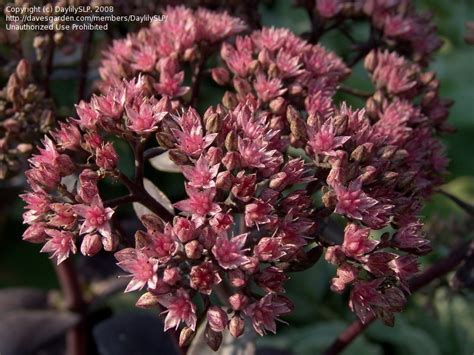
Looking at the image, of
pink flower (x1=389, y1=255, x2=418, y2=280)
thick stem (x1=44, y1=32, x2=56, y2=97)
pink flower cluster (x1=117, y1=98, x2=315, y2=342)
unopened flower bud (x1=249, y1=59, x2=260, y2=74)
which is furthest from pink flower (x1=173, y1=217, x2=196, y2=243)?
thick stem (x1=44, y1=32, x2=56, y2=97)

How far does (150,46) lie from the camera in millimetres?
1638

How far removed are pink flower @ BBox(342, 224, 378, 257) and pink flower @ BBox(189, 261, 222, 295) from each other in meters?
0.23

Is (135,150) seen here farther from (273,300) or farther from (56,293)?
(56,293)

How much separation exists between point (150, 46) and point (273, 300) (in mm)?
649

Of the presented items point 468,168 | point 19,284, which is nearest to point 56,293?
point 19,284

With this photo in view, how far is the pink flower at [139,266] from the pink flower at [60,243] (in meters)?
0.11

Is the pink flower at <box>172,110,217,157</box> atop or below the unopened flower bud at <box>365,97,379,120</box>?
atop

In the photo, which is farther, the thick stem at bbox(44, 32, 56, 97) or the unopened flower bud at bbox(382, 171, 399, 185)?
the thick stem at bbox(44, 32, 56, 97)

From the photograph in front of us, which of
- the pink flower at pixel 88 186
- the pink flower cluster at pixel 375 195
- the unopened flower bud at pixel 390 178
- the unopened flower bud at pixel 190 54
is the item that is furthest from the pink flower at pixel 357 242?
the unopened flower bud at pixel 190 54

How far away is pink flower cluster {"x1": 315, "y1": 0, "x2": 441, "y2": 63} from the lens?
1.86 meters

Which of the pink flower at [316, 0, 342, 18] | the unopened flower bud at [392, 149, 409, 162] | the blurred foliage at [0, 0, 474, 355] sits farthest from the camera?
the blurred foliage at [0, 0, 474, 355]

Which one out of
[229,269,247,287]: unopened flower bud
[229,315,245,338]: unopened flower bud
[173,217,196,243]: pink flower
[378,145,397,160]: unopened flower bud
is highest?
[378,145,397,160]: unopened flower bud

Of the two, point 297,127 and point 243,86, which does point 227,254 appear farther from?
point 243,86

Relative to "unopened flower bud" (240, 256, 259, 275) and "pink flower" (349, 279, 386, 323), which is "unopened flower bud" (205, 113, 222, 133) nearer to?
"unopened flower bud" (240, 256, 259, 275)
